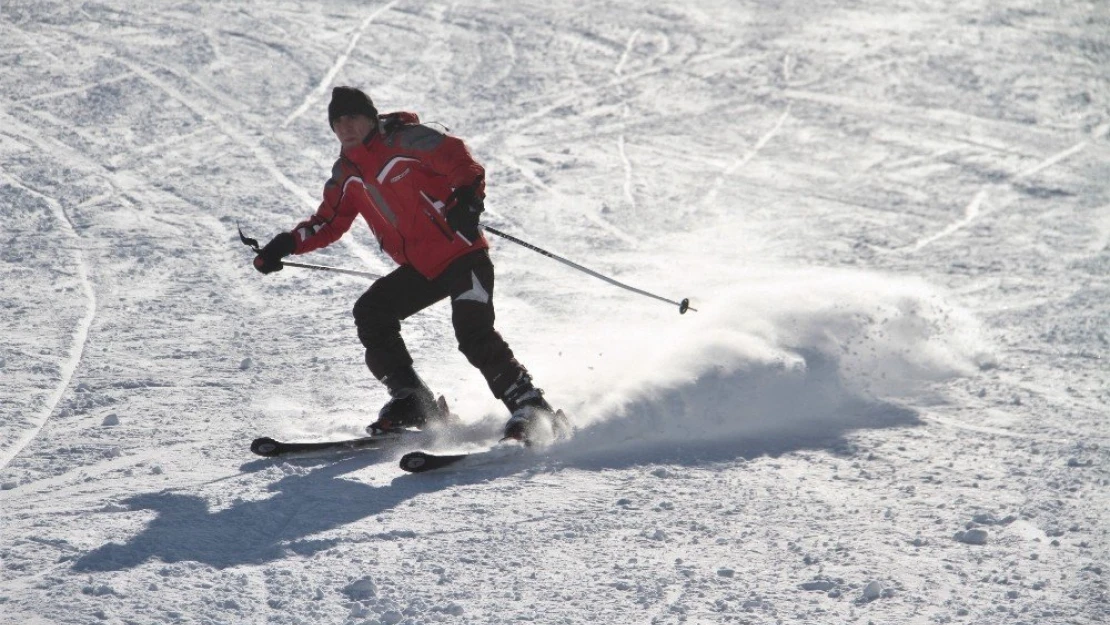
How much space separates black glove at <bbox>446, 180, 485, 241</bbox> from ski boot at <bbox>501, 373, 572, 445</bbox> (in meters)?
0.77

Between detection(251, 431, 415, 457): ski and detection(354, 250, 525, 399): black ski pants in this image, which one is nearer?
detection(251, 431, 415, 457): ski

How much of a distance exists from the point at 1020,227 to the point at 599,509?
5.94 m

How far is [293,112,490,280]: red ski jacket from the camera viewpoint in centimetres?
540

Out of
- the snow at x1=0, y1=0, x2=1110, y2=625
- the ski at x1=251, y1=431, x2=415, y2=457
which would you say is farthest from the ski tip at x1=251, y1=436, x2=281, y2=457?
the snow at x1=0, y1=0, x2=1110, y2=625

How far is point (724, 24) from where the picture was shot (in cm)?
1465

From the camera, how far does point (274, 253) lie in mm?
5750

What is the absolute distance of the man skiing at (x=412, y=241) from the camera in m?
5.41

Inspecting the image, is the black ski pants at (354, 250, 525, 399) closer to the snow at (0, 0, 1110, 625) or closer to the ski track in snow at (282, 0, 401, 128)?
the snow at (0, 0, 1110, 625)

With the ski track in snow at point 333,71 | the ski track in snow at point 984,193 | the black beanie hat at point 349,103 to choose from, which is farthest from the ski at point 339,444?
→ the ski track in snow at point 333,71

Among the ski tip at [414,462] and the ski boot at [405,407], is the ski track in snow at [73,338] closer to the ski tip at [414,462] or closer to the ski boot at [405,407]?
the ski boot at [405,407]

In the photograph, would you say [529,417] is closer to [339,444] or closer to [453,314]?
[453,314]

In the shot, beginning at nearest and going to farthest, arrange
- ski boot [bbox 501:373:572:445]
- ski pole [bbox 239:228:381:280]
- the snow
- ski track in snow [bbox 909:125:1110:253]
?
the snow → ski boot [bbox 501:373:572:445] → ski pole [bbox 239:228:381:280] → ski track in snow [bbox 909:125:1110:253]

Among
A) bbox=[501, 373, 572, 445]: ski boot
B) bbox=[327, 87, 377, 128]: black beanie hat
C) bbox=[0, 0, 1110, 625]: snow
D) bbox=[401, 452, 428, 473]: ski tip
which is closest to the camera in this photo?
bbox=[0, 0, 1110, 625]: snow

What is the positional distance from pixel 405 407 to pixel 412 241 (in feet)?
2.53
